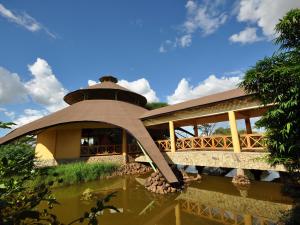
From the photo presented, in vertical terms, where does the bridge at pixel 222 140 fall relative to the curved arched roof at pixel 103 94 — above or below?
below

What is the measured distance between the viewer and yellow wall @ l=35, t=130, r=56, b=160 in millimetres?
16812

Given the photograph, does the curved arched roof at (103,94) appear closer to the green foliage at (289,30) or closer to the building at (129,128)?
the building at (129,128)

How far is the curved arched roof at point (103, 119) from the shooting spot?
43.9ft

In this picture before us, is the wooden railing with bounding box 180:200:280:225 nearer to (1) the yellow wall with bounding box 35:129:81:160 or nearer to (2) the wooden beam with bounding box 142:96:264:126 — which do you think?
(2) the wooden beam with bounding box 142:96:264:126

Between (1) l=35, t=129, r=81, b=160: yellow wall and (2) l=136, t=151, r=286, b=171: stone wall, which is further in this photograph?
(1) l=35, t=129, r=81, b=160: yellow wall

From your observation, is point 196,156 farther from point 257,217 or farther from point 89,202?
point 89,202

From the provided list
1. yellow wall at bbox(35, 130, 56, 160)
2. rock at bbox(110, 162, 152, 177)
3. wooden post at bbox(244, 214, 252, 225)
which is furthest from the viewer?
yellow wall at bbox(35, 130, 56, 160)

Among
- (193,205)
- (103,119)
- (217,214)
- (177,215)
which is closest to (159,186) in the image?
(193,205)

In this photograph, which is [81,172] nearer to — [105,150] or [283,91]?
[105,150]

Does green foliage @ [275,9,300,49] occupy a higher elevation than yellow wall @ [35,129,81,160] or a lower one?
higher

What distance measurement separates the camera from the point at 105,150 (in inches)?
714

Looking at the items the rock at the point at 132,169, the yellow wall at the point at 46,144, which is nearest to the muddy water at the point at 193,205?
the rock at the point at 132,169

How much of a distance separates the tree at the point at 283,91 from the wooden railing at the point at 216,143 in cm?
125

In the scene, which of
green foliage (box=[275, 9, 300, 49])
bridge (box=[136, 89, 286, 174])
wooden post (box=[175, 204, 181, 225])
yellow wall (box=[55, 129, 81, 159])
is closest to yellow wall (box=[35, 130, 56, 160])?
yellow wall (box=[55, 129, 81, 159])
